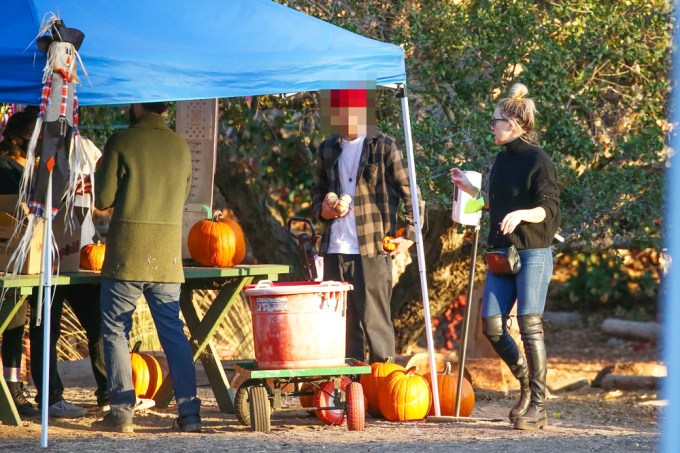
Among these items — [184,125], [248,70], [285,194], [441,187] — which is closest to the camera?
[248,70]

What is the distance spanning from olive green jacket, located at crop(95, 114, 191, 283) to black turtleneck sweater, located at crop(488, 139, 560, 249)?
6.15 ft

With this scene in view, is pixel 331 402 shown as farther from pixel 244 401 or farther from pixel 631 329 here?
pixel 631 329

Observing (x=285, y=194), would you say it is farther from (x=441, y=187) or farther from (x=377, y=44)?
(x=377, y=44)

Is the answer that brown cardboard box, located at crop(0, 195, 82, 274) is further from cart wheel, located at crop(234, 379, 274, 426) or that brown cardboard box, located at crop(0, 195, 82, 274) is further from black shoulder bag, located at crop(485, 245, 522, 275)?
black shoulder bag, located at crop(485, 245, 522, 275)

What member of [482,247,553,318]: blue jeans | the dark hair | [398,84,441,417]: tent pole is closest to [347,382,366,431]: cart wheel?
[398,84,441,417]: tent pole

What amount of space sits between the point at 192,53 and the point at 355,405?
219 centimetres

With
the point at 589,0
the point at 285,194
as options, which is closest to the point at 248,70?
the point at 589,0

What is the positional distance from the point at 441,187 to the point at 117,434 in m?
3.29

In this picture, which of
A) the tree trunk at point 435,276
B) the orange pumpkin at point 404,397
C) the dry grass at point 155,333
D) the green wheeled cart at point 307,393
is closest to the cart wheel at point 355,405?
the green wheeled cart at point 307,393

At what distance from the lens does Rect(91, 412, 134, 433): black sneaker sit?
6.29m

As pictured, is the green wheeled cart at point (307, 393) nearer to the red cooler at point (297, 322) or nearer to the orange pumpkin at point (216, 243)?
the red cooler at point (297, 322)

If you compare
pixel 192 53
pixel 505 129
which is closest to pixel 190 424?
pixel 192 53

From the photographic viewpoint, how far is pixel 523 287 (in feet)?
20.7

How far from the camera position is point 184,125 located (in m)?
7.79
